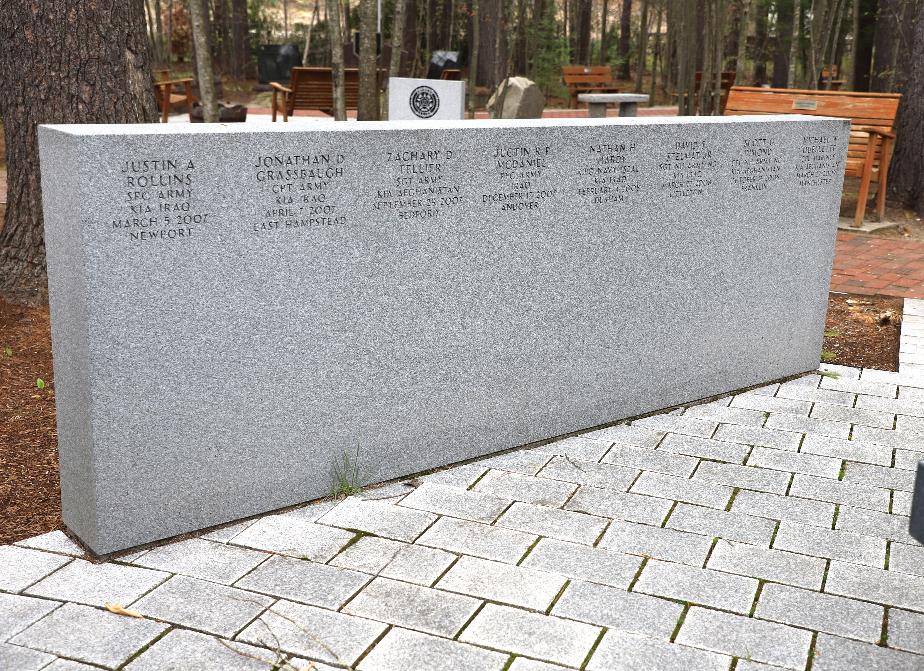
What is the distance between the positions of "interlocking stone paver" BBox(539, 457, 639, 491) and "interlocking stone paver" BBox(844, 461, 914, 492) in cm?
89

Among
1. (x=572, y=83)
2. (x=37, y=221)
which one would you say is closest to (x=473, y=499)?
(x=37, y=221)

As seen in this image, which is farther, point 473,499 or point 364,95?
point 364,95

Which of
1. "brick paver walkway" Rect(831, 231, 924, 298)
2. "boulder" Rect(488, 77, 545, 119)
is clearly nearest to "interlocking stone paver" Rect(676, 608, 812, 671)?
"brick paver walkway" Rect(831, 231, 924, 298)

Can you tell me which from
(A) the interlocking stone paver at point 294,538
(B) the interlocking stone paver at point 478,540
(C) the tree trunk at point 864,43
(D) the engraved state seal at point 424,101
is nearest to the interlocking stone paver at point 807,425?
(B) the interlocking stone paver at point 478,540

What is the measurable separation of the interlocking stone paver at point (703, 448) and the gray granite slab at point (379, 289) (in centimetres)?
24

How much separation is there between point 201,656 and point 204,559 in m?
0.59

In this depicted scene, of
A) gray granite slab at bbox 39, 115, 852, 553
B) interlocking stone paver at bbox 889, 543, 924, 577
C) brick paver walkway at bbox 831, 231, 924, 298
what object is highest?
gray granite slab at bbox 39, 115, 852, 553

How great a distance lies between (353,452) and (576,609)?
1163 mm

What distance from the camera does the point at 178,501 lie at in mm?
3377

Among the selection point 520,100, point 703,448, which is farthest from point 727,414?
point 520,100

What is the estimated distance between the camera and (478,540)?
344 cm

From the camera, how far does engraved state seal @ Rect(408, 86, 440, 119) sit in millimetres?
11242

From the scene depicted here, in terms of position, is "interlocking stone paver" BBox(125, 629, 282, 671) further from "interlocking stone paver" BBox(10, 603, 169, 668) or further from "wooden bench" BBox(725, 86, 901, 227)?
"wooden bench" BBox(725, 86, 901, 227)

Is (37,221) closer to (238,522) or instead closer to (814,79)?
(238,522)
